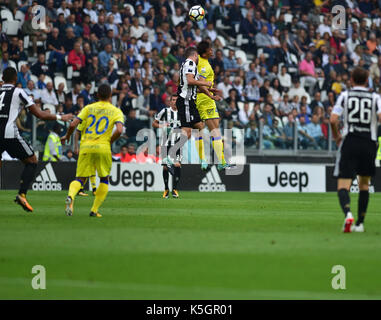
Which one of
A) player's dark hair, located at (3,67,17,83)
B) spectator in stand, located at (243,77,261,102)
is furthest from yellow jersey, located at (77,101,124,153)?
spectator in stand, located at (243,77,261,102)

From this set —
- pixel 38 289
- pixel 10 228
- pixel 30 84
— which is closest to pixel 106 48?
pixel 30 84

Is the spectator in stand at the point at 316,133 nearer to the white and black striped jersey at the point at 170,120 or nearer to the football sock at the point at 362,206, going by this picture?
the white and black striped jersey at the point at 170,120

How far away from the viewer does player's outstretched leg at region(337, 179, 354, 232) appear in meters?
10.6

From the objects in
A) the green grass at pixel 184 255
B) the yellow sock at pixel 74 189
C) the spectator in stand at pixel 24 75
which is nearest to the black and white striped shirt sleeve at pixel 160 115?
the spectator in stand at pixel 24 75

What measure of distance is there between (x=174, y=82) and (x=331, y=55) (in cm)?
861

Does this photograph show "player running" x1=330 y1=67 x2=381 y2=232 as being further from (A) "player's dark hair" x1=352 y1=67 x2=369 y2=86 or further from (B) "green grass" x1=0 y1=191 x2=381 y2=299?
(B) "green grass" x1=0 y1=191 x2=381 y2=299

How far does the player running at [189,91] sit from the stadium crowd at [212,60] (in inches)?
225

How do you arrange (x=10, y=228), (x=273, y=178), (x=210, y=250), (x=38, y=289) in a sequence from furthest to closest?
(x=273, y=178) < (x=10, y=228) < (x=210, y=250) < (x=38, y=289)

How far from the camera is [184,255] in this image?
8281mm

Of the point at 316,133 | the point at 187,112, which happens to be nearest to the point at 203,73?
the point at 187,112

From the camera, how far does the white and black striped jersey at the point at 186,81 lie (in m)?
17.3

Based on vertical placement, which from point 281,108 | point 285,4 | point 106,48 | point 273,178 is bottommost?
point 273,178
